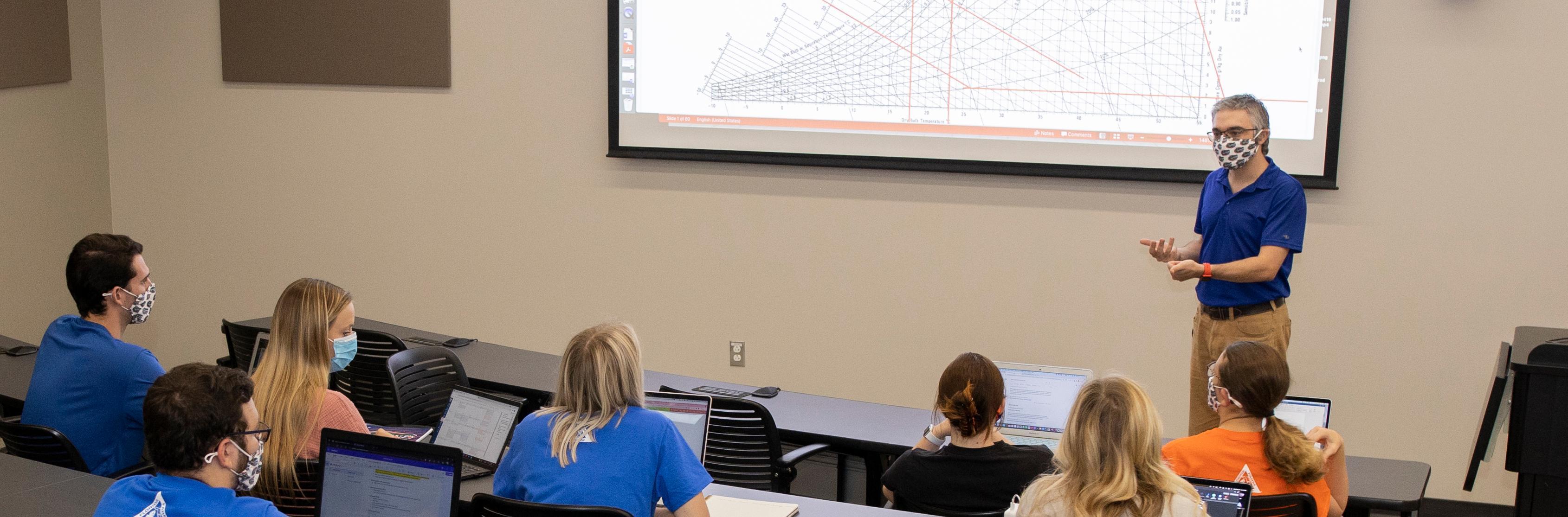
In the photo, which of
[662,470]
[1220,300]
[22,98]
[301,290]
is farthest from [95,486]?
[22,98]

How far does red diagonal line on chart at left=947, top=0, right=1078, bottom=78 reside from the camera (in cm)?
470

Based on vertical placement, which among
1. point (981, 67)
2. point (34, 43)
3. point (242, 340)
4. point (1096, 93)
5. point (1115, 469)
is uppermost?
point (34, 43)

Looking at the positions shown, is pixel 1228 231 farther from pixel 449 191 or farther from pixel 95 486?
pixel 449 191

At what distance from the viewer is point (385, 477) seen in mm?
2375

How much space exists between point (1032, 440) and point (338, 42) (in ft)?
13.8

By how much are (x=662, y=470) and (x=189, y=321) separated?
16.9 ft

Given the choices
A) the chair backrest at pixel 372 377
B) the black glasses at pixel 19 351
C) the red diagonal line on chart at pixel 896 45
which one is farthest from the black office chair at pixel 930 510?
the black glasses at pixel 19 351

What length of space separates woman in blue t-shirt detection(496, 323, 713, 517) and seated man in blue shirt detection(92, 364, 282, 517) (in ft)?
1.64

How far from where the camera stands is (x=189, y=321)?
6.54m

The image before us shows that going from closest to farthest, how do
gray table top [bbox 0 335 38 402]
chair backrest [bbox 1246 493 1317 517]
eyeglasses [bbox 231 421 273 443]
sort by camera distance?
eyeglasses [bbox 231 421 273 443], chair backrest [bbox 1246 493 1317 517], gray table top [bbox 0 335 38 402]

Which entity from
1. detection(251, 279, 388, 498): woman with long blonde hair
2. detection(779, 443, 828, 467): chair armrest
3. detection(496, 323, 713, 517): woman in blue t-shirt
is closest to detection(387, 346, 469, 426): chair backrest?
detection(251, 279, 388, 498): woman with long blonde hair

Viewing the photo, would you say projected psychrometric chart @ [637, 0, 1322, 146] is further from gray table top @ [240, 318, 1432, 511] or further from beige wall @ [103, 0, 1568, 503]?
gray table top @ [240, 318, 1432, 511]

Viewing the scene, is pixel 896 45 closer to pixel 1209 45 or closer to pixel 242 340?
pixel 1209 45

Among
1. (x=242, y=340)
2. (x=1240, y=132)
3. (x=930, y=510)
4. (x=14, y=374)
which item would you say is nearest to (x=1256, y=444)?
(x=930, y=510)
